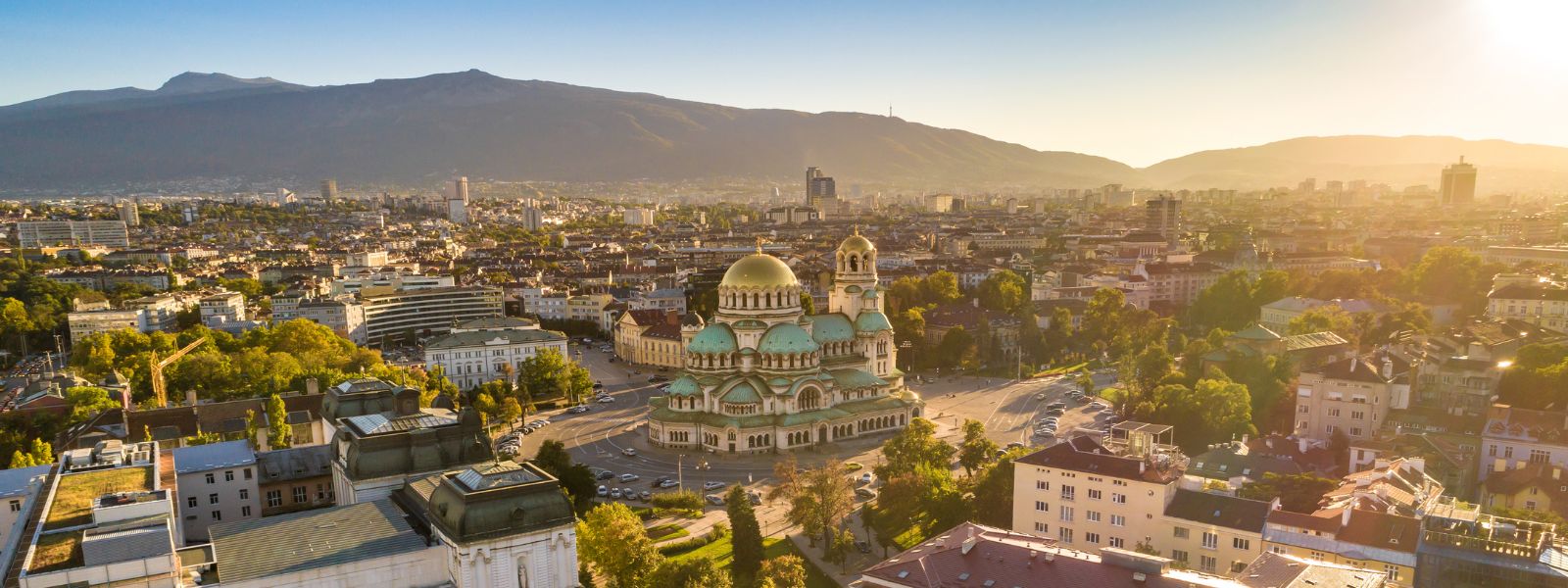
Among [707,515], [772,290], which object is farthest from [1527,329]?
[707,515]

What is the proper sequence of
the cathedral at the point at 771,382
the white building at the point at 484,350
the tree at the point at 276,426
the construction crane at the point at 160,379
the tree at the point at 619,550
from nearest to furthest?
the tree at the point at 619,550 < the tree at the point at 276,426 < the cathedral at the point at 771,382 < the construction crane at the point at 160,379 < the white building at the point at 484,350

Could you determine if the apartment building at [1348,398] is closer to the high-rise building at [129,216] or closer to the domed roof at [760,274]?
the domed roof at [760,274]

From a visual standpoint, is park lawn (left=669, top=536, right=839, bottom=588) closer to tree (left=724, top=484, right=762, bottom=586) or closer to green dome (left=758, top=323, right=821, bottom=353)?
tree (left=724, top=484, right=762, bottom=586)

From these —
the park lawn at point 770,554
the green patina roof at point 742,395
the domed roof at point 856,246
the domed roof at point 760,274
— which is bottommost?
the park lawn at point 770,554

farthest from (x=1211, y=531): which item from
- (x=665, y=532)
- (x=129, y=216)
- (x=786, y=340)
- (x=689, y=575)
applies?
(x=129, y=216)

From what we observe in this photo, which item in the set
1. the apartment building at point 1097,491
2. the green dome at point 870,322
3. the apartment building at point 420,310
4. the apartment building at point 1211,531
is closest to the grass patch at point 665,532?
the apartment building at point 1097,491

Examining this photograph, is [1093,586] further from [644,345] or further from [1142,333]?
[644,345]
